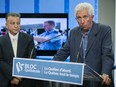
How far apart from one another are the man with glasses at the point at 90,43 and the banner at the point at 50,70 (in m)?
0.43

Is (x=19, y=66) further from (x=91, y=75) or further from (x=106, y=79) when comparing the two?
(x=106, y=79)

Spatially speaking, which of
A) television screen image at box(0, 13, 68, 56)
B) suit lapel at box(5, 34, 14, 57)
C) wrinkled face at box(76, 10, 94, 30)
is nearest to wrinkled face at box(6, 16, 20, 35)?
suit lapel at box(5, 34, 14, 57)

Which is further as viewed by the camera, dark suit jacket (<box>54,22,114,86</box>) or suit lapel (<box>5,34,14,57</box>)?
suit lapel (<box>5,34,14,57</box>)

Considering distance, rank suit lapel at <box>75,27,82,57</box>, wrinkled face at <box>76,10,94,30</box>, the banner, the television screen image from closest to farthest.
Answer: the banner < wrinkled face at <box>76,10,94,30</box> < suit lapel at <box>75,27,82,57</box> < the television screen image

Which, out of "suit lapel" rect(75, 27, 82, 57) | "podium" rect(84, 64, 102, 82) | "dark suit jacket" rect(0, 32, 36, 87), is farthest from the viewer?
"dark suit jacket" rect(0, 32, 36, 87)

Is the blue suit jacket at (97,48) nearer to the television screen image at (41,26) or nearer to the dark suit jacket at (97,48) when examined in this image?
the dark suit jacket at (97,48)

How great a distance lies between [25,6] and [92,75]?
3582 mm

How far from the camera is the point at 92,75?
214cm

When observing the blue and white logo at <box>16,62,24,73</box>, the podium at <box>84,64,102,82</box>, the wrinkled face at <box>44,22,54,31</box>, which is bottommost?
the podium at <box>84,64,102,82</box>

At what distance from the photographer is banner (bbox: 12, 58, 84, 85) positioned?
79.1 inches

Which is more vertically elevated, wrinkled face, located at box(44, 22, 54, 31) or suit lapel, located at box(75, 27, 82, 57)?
wrinkled face, located at box(44, 22, 54, 31)

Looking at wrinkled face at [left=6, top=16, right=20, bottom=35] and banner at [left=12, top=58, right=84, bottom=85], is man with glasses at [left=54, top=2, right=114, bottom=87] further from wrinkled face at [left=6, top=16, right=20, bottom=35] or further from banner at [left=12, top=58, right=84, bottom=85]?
wrinkled face at [left=6, top=16, right=20, bottom=35]

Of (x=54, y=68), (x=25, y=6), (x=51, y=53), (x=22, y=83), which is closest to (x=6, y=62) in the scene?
(x=22, y=83)

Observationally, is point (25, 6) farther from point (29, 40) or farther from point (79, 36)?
point (79, 36)
